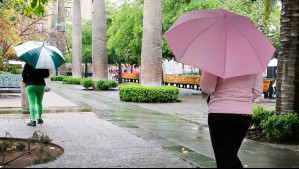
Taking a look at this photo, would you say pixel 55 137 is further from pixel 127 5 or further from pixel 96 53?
pixel 127 5

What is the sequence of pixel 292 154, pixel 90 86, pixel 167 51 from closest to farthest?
pixel 292 154, pixel 167 51, pixel 90 86

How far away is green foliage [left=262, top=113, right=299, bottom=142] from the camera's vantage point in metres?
8.27

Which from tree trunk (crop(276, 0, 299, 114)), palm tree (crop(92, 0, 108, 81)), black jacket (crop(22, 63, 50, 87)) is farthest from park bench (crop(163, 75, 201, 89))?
tree trunk (crop(276, 0, 299, 114))

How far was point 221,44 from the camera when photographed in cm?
434

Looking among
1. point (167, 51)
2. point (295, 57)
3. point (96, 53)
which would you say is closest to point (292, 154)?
point (295, 57)

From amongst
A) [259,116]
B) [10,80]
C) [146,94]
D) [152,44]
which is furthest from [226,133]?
[10,80]

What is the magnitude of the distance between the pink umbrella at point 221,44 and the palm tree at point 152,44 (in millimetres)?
13982

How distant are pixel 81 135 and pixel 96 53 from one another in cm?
1821

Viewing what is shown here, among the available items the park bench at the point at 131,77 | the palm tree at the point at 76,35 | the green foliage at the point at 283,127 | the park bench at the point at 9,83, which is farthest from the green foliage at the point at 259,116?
the park bench at the point at 131,77

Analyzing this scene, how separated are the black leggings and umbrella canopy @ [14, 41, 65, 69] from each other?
247 inches

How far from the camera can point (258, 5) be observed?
28062 mm

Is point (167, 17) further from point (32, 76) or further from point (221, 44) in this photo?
point (221, 44)

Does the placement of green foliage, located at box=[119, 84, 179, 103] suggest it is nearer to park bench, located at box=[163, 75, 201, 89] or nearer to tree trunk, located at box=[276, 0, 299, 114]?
tree trunk, located at box=[276, 0, 299, 114]

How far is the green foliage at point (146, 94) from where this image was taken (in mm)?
18281
